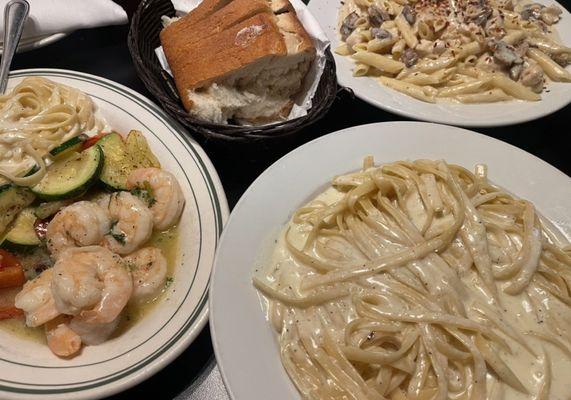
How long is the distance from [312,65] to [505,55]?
1100 millimetres

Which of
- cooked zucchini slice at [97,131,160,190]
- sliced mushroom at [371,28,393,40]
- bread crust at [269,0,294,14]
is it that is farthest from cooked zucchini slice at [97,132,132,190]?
sliced mushroom at [371,28,393,40]

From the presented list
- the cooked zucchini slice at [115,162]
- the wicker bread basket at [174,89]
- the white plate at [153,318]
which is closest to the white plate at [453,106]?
the wicker bread basket at [174,89]

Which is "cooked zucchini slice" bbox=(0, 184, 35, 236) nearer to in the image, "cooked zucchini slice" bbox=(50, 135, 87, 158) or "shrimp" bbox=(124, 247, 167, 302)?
"cooked zucchini slice" bbox=(50, 135, 87, 158)

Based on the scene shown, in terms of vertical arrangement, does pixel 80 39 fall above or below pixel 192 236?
above

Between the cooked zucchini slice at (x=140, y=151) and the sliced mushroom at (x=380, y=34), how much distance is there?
1.42 meters

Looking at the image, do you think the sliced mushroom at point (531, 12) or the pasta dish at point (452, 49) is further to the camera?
the sliced mushroom at point (531, 12)

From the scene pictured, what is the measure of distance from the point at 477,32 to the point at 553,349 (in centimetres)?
191

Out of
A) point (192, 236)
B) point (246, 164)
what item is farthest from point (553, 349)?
point (246, 164)

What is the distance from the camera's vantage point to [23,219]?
2043 millimetres

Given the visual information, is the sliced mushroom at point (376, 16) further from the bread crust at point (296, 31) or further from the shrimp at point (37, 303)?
the shrimp at point (37, 303)

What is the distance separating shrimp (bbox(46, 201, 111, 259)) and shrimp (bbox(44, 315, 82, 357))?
0.32m

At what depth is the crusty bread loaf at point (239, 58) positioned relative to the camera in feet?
7.65

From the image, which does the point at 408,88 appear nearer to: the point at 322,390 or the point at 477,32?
the point at 477,32

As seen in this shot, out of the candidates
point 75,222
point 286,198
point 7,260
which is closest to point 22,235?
point 7,260
